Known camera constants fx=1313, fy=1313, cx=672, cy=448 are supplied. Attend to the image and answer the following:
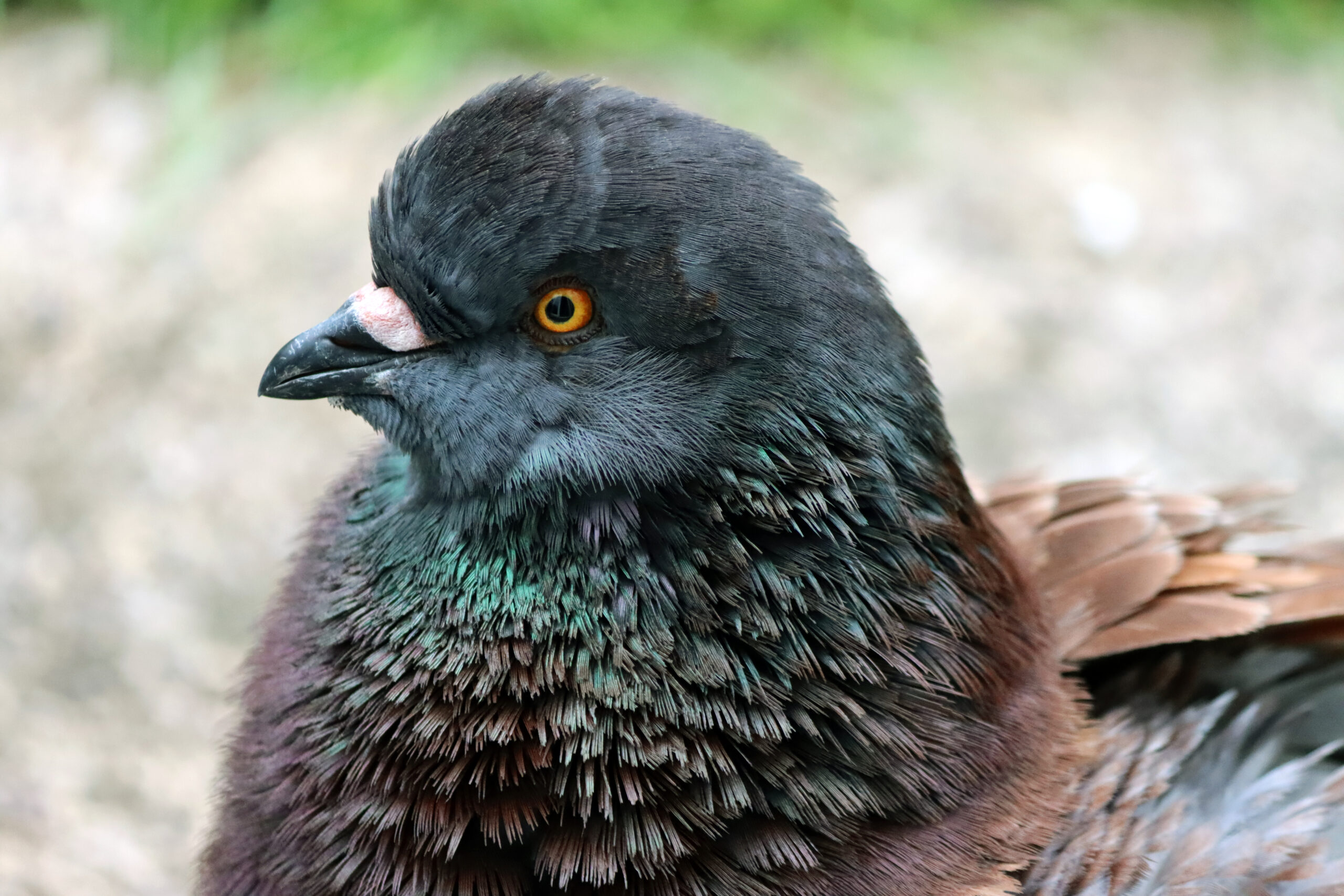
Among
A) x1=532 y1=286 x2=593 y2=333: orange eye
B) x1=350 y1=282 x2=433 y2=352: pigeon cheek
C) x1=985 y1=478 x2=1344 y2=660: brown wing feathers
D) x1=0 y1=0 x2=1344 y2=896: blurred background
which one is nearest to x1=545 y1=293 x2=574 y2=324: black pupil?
x1=532 y1=286 x2=593 y2=333: orange eye

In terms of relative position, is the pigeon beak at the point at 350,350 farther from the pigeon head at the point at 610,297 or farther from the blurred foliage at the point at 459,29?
the blurred foliage at the point at 459,29

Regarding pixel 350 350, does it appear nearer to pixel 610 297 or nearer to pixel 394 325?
pixel 394 325

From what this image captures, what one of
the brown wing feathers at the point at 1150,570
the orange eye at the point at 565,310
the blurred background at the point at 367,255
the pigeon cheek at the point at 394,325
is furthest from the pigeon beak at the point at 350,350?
the blurred background at the point at 367,255

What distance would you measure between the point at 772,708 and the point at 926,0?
16.7 ft

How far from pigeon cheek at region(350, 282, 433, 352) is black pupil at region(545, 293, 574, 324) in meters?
0.23

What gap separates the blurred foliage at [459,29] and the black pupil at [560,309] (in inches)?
156

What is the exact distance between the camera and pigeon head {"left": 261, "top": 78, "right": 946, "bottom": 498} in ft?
6.85

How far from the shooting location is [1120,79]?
20.9 feet

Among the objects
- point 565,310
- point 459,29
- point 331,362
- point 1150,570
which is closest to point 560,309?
point 565,310

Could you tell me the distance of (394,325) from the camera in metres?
2.25

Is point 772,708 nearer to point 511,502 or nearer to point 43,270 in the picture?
point 511,502

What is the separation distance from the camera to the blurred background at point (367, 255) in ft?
13.7

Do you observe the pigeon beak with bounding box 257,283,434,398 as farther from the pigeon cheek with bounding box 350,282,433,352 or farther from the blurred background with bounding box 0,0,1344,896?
the blurred background with bounding box 0,0,1344,896

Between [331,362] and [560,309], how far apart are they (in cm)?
43
